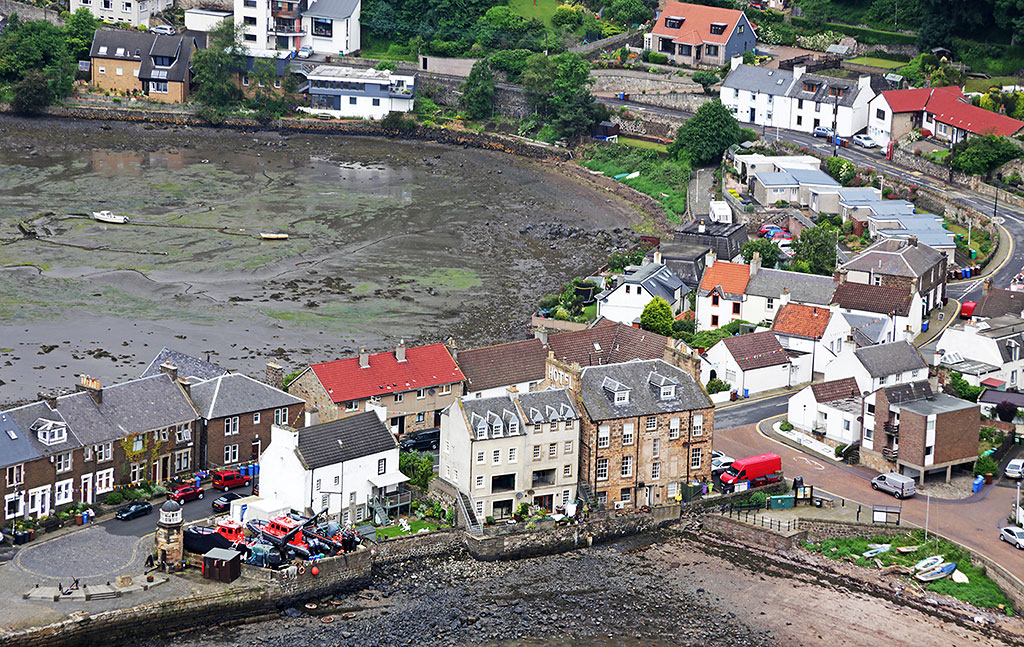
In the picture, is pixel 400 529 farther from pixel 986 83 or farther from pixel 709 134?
pixel 986 83

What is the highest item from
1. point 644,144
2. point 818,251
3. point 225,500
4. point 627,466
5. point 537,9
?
point 537,9

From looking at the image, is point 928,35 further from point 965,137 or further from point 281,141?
point 281,141

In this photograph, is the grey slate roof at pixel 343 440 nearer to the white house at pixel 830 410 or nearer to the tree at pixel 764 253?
the white house at pixel 830 410

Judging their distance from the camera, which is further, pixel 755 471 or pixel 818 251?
pixel 818 251

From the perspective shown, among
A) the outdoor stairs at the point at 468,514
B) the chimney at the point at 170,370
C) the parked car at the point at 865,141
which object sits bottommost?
the outdoor stairs at the point at 468,514

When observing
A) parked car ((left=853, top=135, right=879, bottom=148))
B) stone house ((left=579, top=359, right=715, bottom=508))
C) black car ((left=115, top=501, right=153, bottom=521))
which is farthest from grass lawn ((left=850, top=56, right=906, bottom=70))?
black car ((left=115, top=501, right=153, bottom=521))

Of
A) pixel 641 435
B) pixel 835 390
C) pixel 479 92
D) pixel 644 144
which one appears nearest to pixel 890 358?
pixel 835 390

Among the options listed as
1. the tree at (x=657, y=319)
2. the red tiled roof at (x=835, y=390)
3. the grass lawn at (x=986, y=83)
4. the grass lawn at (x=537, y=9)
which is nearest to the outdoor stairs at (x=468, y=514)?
the red tiled roof at (x=835, y=390)
